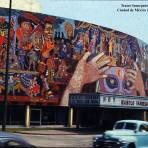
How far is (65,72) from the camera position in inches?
2153

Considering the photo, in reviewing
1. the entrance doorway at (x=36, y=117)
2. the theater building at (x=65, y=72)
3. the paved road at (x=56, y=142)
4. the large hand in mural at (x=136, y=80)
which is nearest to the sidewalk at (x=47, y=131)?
the entrance doorway at (x=36, y=117)

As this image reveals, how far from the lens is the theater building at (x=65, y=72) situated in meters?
50.5

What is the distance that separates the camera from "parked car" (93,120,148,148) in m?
19.9

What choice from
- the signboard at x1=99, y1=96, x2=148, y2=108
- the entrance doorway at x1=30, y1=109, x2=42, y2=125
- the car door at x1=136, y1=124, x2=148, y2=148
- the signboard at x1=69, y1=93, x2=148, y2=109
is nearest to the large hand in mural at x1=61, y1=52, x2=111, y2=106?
the entrance doorway at x1=30, y1=109, x2=42, y2=125

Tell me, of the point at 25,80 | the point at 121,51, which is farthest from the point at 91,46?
the point at 25,80

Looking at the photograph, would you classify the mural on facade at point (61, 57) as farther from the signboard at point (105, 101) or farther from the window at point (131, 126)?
the window at point (131, 126)

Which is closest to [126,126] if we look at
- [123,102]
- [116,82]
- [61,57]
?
[123,102]

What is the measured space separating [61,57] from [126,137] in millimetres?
34476

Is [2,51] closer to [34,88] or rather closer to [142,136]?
[34,88]

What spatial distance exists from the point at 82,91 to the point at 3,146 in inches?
1854

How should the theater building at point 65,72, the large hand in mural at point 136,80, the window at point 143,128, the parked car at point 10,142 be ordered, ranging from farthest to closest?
1. the large hand in mural at point 136,80
2. the theater building at point 65,72
3. the window at point 143,128
4. the parked car at point 10,142

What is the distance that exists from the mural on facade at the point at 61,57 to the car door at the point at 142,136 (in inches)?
1174

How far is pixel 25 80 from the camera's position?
51250 millimetres

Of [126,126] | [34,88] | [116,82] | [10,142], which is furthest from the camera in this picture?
[116,82]
